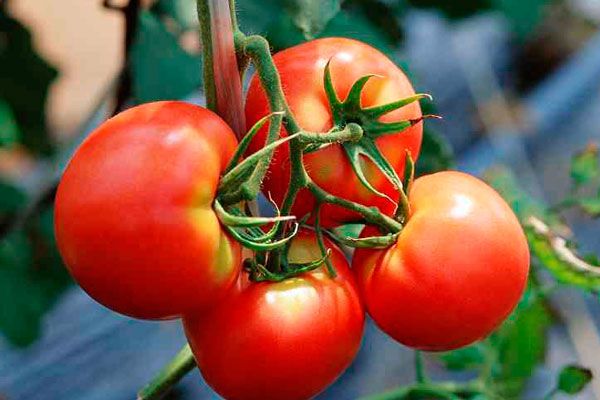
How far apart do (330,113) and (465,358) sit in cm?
40

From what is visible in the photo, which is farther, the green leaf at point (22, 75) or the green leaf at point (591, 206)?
the green leaf at point (22, 75)

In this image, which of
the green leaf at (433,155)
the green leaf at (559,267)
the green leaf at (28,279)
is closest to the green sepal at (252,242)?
the green leaf at (559,267)

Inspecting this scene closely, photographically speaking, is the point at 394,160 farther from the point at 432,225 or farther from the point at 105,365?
the point at 105,365

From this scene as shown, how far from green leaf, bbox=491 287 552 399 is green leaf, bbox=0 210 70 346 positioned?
50cm

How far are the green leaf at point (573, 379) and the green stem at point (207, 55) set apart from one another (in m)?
0.38

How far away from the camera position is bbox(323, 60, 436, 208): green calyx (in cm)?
47

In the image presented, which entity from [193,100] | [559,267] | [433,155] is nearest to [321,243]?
[559,267]

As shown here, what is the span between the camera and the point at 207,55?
1.56 feet

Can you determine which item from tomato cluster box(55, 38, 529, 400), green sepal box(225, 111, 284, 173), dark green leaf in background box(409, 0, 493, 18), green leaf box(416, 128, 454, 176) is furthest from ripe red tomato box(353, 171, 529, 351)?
dark green leaf in background box(409, 0, 493, 18)

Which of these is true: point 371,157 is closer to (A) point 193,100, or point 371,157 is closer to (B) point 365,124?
(B) point 365,124

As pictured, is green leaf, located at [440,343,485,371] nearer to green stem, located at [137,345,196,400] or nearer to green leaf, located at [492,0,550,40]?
green stem, located at [137,345,196,400]

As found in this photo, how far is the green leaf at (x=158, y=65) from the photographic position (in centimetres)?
81

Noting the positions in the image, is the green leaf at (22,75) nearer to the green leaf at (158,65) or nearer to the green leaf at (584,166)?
the green leaf at (158,65)

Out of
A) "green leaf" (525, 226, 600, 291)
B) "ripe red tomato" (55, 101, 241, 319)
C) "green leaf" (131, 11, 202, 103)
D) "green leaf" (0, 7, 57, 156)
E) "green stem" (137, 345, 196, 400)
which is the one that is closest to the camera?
"ripe red tomato" (55, 101, 241, 319)
